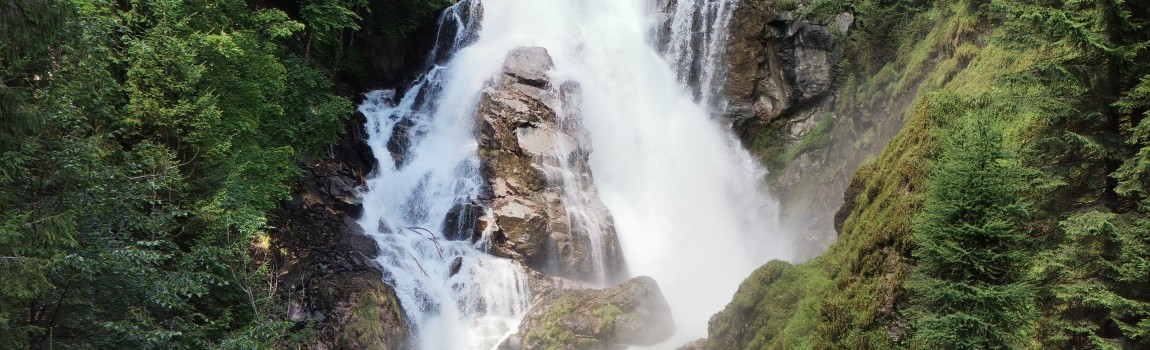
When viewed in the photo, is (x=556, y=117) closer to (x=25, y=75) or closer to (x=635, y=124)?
(x=635, y=124)

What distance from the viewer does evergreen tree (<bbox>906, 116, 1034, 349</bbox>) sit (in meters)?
7.80

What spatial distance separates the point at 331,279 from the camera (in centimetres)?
1717

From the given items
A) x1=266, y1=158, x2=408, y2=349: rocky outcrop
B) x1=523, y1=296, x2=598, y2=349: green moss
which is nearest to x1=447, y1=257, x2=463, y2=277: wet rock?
x1=266, y1=158, x2=408, y2=349: rocky outcrop

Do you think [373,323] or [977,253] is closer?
[977,253]

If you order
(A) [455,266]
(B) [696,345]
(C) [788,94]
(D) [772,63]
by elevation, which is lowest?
(B) [696,345]

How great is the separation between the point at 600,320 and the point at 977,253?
11.8 meters

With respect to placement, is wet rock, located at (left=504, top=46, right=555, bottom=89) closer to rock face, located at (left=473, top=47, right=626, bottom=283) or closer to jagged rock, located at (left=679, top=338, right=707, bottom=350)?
rock face, located at (left=473, top=47, right=626, bottom=283)

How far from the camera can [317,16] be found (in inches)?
834

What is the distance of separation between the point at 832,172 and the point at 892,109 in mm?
3619

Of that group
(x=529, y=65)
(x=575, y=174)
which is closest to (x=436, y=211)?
(x=575, y=174)

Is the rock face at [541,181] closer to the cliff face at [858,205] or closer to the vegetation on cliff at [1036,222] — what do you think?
the cliff face at [858,205]

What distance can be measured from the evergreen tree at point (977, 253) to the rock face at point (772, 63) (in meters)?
19.9

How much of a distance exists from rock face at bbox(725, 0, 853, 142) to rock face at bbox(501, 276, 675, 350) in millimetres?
12550

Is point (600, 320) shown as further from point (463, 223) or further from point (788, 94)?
point (788, 94)
